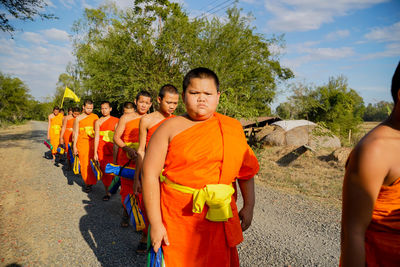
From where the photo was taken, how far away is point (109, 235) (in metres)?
3.99

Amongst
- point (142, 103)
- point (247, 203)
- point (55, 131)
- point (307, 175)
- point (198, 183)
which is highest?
point (142, 103)

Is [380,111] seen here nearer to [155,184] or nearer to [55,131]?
[55,131]

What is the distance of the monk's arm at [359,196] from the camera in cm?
108

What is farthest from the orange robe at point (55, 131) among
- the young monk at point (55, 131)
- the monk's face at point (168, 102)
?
the monk's face at point (168, 102)

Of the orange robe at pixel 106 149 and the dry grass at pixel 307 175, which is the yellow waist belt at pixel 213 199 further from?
the dry grass at pixel 307 175

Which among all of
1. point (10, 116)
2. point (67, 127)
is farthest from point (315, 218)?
point (10, 116)

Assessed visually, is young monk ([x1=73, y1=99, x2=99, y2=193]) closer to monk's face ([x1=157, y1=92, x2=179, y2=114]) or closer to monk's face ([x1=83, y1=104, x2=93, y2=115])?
monk's face ([x1=83, y1=104, x2=93, y2=115])

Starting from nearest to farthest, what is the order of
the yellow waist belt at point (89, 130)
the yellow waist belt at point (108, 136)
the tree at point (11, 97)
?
the yellow waist belt at point (108, 136) → the yellow waist belt at point (89, 130) → the tree at point (11, 97)

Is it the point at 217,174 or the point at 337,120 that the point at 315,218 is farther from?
the point at 337,120

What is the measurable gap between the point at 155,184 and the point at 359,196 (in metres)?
1.20

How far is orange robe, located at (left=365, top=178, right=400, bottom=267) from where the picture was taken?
3.82 ft

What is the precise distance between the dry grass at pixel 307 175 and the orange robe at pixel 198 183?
4497 millimetres

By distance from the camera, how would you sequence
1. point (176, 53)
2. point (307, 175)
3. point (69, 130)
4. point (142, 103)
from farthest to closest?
point (176, 53)
point (69, 130)
point (307, 175)
point (142, 103)

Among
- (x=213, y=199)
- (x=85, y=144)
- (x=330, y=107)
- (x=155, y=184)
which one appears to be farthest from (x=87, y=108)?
(x=330, y=107)
